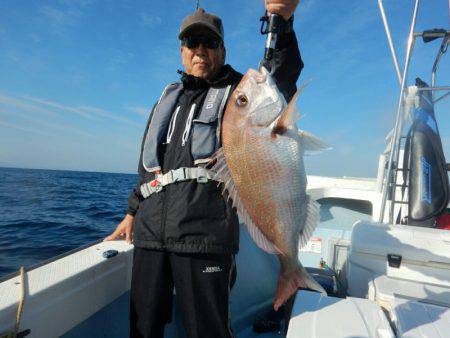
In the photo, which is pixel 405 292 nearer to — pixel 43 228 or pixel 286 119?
pixel 286 119

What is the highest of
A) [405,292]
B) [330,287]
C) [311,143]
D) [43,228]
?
[311,143]

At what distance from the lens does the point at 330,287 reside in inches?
118

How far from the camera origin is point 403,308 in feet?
5.87

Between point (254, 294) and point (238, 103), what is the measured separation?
244cm

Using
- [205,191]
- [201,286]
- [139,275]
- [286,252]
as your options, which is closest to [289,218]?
[286,252]

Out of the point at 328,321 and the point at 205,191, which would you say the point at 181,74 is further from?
the point at 328,321

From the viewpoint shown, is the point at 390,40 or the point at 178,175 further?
the point at 390,40

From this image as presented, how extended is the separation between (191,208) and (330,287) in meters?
1.95

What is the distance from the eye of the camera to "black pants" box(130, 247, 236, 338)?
1857 millimetres

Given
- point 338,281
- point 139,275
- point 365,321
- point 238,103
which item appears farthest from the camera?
point 338,281

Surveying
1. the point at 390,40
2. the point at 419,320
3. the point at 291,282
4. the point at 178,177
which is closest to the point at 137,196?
the point at 178,177

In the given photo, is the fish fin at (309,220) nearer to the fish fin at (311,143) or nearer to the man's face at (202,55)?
the fish fin at (311,143)

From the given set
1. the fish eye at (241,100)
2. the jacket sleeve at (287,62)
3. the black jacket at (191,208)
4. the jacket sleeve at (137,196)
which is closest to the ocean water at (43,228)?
the jacket sleeve at (137,196)

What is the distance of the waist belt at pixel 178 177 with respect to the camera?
6.29ft
